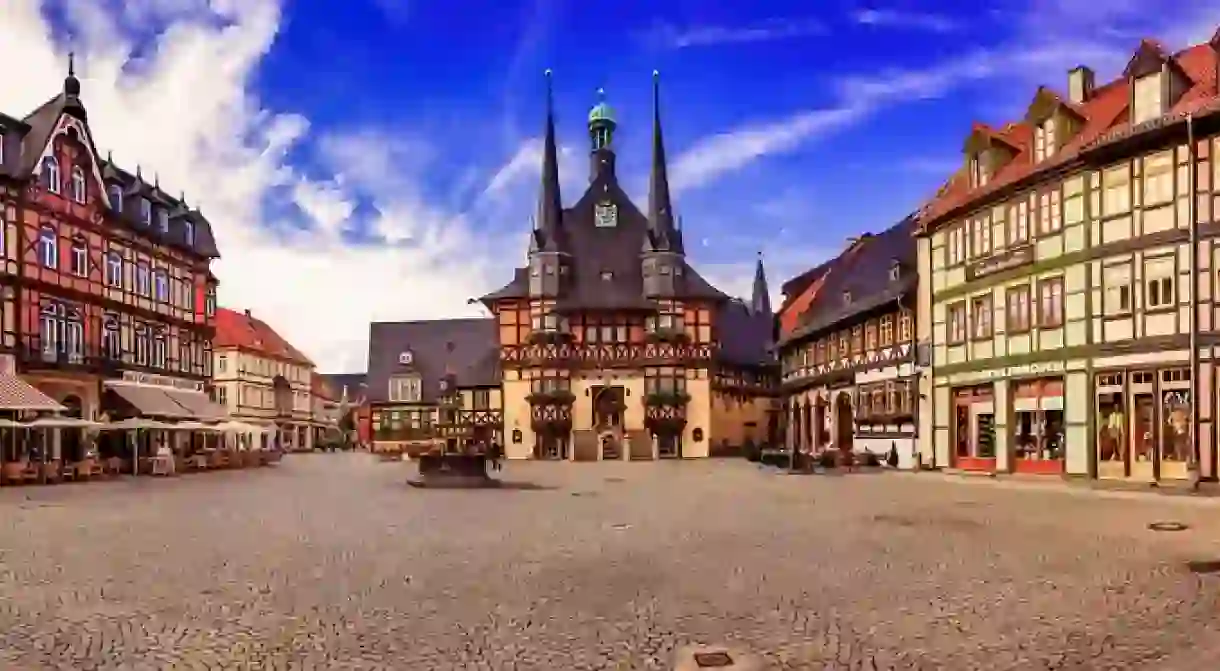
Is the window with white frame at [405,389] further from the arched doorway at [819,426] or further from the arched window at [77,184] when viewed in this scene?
the arched window at [77,184]

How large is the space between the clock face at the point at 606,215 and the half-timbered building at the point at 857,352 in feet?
51.3

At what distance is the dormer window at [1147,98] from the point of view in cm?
2727

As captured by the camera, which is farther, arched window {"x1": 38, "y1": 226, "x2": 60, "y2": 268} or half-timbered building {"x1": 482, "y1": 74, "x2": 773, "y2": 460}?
half-timbered building {"x1": 482, "y1": 74, "x2": 773, "y2": 460}

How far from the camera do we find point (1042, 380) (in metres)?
31.3

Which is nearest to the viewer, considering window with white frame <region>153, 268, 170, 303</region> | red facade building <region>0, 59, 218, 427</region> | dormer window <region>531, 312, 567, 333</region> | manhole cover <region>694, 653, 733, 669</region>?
manhole cover <region>694, 653, 733, 669</region>

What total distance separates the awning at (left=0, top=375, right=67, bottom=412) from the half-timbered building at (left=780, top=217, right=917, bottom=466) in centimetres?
2776

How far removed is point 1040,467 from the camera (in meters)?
31.5

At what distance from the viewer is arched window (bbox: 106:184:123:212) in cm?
4547

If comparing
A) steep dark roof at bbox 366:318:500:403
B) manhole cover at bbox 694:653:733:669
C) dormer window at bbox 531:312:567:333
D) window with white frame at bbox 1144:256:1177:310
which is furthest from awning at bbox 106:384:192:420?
steep dark roof at bbox 366:318:500:403

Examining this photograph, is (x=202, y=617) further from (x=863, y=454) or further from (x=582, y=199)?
(x=582, y=199)

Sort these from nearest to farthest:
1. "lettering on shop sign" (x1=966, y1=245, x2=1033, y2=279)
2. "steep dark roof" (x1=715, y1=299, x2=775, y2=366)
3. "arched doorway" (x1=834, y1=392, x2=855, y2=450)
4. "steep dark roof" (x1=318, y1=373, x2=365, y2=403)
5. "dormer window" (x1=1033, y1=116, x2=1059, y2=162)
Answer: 1. "dormer window" (x1=1033, y1=116, x2=1059, y2=162)
2. "lettering on shop sign" (x1=966, y1=245, x2=1033, y2=279)
3. "arched doorway" (x1=834, y1=392, x2=855, y2=450)
4. "steep dark roof" (x1=715, y1=299, x2=775, y2=366)
5. "steep dark roof" (x1=318, y1=373, x2=365, y2=403)

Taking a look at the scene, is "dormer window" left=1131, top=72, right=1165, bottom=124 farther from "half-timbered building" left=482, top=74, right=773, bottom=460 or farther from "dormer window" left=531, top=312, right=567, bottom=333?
"dormer window" left=531, top=312, right=567, bottom=333

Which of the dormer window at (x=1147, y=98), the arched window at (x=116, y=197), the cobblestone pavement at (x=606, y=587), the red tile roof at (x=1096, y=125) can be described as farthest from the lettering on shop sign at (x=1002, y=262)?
the arched window at (x=116, y=197)

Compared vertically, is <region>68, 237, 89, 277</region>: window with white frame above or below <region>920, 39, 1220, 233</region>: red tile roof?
below
